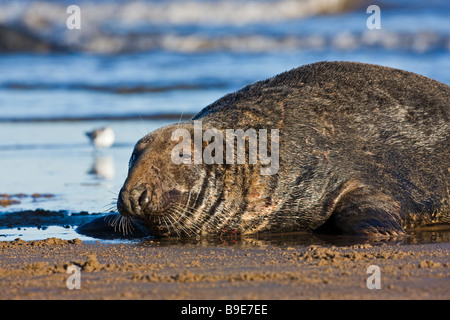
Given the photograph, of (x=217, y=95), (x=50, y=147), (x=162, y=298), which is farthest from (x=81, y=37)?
(x=162, y=298)

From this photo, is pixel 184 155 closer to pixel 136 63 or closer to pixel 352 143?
pixel 352 143

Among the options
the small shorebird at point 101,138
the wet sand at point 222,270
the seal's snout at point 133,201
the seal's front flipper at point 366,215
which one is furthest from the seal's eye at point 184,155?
the small shorebird at point 101,138

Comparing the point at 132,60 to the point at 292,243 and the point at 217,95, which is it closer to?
the point at 217,95

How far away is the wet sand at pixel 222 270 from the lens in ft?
15.8

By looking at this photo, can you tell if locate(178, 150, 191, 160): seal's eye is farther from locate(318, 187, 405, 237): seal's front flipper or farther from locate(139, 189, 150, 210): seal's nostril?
locate(318, 187, 405, 237): seal's front flipper

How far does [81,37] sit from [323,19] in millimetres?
12671

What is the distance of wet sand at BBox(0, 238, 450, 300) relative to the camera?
480cm

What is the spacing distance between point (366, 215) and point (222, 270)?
2043mm

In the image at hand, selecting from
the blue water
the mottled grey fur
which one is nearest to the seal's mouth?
the mottled grey fur

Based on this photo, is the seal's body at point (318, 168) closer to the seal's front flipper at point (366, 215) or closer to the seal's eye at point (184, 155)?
the seal's front flipper at point (366, 215)

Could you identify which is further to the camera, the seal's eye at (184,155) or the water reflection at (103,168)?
the water reflection at (103,168)

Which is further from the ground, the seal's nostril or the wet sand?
the seal's nostril

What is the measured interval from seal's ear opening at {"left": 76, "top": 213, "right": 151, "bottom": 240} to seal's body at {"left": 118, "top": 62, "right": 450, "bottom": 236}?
0.46 m

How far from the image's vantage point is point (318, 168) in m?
7.38
